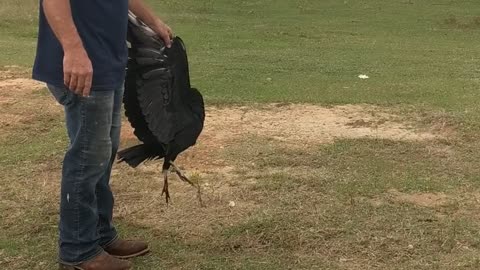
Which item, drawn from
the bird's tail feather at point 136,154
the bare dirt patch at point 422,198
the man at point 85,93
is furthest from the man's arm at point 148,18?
the bare dirt patch at point 422,198

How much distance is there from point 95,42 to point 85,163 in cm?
48

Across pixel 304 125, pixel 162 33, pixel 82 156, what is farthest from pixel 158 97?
pixel 304 125

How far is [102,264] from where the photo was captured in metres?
2.91

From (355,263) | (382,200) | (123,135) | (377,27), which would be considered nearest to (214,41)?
(377,27)

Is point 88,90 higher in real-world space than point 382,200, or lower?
higher

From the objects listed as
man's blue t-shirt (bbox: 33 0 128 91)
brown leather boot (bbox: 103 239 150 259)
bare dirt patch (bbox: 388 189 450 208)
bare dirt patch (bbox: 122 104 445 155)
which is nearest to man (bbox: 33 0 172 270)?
man's blue t-shirt (bbox: 33 0 128 91)

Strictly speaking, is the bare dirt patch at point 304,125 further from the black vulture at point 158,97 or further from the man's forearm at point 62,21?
the man's forearm at point 62,21

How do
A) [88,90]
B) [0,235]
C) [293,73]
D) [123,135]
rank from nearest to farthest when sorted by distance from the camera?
[88,90], [0,235], [123,135], [293,73]

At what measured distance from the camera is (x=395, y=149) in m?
4.79

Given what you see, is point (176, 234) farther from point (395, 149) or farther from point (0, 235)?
point (395, 149)

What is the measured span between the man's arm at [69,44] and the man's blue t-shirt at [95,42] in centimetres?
9

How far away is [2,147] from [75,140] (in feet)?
7.80

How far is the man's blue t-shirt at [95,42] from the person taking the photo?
2.60 meters

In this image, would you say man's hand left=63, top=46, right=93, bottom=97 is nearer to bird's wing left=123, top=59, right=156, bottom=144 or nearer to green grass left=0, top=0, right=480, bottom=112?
bird's wing left=123, top=59, right=156, bottom=144
